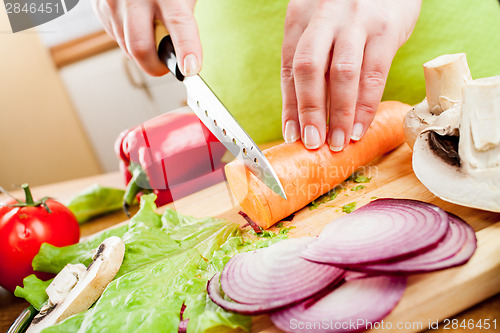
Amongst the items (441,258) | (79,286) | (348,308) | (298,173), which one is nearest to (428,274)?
(441,258)

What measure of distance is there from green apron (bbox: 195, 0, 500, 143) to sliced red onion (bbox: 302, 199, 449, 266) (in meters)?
1.14

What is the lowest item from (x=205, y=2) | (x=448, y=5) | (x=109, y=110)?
(x=109, y=110)

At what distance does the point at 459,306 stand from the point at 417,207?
257 millimetres

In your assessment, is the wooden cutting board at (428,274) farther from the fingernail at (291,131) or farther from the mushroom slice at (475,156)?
the fingernail at (291,131)

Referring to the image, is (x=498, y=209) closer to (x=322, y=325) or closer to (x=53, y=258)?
(x=322, y=325)

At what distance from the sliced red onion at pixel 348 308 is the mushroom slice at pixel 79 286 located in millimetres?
575

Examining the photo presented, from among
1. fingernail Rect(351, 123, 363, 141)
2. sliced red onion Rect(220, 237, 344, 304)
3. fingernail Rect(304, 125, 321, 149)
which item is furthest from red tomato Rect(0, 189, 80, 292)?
fingernail Rect(351, 123, 363, 141)

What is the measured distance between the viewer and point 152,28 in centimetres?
165

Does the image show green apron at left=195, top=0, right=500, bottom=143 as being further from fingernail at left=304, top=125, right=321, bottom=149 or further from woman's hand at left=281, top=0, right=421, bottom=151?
fingernail at left=304, top=125, right=321, bottom=149

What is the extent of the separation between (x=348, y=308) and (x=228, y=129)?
27.7 inches

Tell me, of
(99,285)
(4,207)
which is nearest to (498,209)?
(99,285)

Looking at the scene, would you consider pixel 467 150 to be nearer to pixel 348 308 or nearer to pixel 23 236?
pixel 348 308

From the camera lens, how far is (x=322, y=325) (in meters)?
0.90

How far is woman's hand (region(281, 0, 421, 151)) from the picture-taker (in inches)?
55.6
